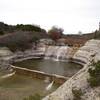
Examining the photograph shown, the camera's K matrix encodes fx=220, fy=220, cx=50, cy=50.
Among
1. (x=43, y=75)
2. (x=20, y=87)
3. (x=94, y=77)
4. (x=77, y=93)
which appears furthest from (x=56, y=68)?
(x=77, y=93)

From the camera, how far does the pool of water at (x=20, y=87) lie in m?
13.1

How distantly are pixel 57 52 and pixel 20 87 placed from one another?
16470mm

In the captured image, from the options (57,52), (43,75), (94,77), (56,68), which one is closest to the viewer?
(94,77)

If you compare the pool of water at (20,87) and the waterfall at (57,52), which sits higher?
the waterfall at (57,52)

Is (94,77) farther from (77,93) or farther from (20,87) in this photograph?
(20,87)

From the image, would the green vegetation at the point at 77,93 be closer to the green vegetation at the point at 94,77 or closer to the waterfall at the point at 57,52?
the green vegetation at the point at 94,77

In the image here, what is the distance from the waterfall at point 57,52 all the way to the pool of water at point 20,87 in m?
11.9

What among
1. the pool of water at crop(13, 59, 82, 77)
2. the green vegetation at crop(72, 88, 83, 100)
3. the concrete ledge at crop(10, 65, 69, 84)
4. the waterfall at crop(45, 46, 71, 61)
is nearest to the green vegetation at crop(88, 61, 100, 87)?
the green vegetation at crop(72, 88, 83, 100)

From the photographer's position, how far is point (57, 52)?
3141 centimetres

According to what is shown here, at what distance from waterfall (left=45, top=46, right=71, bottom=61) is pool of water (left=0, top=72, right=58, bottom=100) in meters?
11.9

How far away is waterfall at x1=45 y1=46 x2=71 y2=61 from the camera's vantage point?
99.6 ft

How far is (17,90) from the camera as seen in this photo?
1440 centimetres

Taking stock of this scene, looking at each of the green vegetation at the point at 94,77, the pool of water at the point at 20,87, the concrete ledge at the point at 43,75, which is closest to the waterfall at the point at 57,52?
the concrete ledge at the point at 43,75

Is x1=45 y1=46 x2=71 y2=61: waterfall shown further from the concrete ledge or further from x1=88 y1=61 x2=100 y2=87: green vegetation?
x1=88 y1=61 x2=100 y2=87: green vegetation
